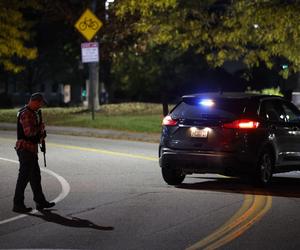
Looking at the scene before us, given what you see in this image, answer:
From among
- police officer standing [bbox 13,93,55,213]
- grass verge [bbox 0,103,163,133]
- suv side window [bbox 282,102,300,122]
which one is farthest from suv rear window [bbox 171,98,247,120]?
grass verge [bbox 0,103,163,133]

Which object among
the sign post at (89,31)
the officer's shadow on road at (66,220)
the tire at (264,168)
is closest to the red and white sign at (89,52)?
the sign post at (89,31)

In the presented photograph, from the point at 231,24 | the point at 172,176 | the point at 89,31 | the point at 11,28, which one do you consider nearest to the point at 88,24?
the point at 89,31

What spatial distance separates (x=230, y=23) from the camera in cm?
2262

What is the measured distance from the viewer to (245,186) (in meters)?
12.4

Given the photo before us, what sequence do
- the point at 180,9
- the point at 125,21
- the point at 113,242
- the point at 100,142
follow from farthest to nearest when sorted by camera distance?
the point at 125,21 → the point at 180,9 → the point at 100,142 → the point at 113,242

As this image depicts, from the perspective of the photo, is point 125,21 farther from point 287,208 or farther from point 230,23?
point 287,208

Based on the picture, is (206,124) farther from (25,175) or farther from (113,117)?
(113,117)

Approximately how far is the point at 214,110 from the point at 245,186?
143cm

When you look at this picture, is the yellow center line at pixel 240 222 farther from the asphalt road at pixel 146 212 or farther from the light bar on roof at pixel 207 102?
the light bar on roof at pixel 207 102

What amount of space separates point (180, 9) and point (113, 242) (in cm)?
1684

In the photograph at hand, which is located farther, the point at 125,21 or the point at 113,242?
the point at 125,21

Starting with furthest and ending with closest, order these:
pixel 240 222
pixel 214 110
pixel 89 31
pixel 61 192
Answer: pixel 89 31
pixel 214 110
pixel 61 192
pixel 240 222

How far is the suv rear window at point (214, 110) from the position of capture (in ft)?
38.8

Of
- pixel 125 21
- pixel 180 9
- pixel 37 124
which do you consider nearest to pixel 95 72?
pixel 125 21
